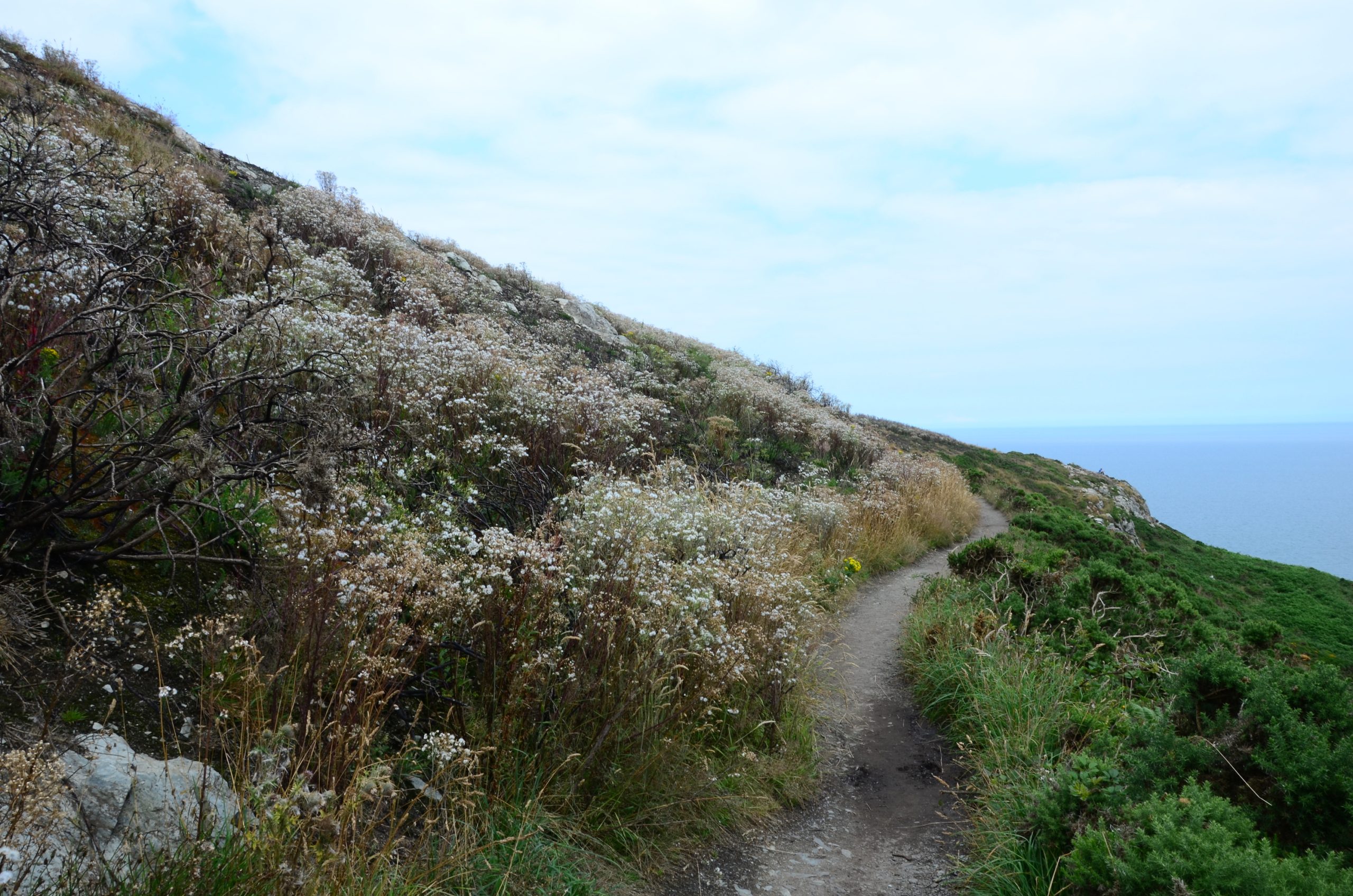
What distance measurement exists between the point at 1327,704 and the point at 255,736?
14.8 feet

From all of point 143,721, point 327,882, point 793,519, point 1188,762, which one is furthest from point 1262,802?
point 793,519

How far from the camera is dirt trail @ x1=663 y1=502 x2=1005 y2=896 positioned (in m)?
3.93

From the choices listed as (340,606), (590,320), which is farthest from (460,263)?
(340,606)

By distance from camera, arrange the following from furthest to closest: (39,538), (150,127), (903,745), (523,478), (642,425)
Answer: (150,127)
(642,425)
(523,478)
(903,745)
(39,538)

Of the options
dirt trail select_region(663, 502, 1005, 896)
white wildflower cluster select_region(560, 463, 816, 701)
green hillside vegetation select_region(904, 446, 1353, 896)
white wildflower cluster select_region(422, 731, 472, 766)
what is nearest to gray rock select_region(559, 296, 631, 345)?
green hillside vegetation select_region(904, 446, 1353, 896)

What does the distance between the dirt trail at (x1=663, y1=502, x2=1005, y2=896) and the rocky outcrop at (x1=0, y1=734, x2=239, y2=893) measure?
223 cm

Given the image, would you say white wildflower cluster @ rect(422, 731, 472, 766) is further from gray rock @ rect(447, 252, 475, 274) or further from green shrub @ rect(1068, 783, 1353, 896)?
gray rock @ rect(447, 252, 475, 274)

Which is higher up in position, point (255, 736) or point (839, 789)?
point (255, 736)

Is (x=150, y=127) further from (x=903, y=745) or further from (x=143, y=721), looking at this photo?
(x=903, y=745)

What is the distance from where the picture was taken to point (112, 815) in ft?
7.70

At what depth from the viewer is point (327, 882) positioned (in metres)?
2.27

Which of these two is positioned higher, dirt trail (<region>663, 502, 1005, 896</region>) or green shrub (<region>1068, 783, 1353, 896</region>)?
green shrub (<region>1068, 783, 1353, 896</region>)

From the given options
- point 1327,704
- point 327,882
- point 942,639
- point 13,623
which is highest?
point 1327,704

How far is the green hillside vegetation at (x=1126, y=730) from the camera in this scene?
110 inches
